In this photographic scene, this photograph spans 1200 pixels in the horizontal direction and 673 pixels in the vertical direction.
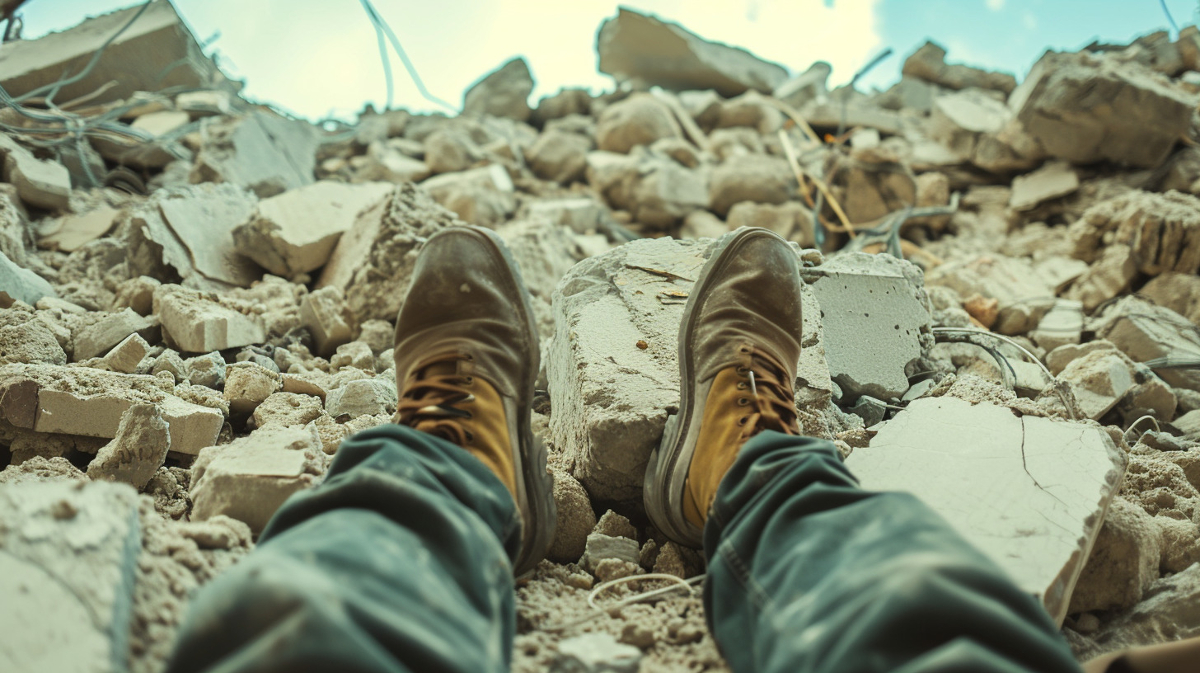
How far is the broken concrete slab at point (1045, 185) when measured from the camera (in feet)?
13.8

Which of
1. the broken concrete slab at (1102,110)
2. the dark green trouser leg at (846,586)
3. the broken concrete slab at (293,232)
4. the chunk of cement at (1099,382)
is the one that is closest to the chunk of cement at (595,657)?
the dark green trouser leg at (846,586)

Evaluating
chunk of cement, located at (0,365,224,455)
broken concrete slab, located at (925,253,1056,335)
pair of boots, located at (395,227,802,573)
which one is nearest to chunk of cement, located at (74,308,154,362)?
chunk of cement, located at (0,365,224,455)

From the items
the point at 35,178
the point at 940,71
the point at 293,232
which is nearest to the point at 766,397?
the point at 293,232

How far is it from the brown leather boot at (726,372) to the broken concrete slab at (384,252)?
1.25m

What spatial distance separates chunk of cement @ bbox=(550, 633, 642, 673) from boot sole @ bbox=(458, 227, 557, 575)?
0.21 metres

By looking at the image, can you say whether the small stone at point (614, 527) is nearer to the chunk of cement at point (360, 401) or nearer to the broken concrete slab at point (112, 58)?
the chunk of cement at point (360, 401)

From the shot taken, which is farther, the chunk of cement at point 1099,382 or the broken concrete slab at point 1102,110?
the broken concrete slab at point 1102,110

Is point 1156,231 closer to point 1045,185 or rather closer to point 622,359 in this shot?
point 1045,185

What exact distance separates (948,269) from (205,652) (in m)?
3.42

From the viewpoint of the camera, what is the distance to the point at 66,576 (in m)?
0.73

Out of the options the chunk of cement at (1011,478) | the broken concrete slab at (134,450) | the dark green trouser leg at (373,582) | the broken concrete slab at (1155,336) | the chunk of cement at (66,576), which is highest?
the broken concrete slab at (134,450)

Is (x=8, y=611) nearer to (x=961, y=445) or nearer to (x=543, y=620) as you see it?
(x=543, y=620)

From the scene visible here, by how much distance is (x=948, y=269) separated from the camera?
321 centimetres

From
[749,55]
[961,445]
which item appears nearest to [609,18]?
[749,55]
